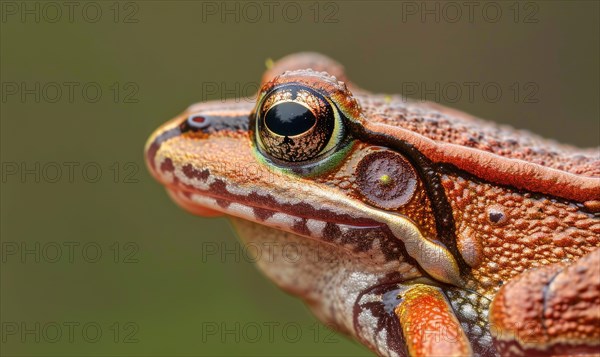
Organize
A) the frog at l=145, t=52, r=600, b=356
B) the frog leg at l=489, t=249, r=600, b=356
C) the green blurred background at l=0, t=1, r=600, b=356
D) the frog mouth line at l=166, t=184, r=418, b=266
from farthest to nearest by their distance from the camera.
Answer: the green blurred background at l=0, t=1, r=600, b=356 → the frog mouth line at l=166, t=184, r=418, b=266 → the frog at l=145, t=52, r=600, b=356 → the frog leg at l=489, t=249, r=600, b=356

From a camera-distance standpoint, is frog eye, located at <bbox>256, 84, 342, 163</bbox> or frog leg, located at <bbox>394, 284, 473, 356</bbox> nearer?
frog leg, located at <bbox>394, 284, 473, 356</bbox>

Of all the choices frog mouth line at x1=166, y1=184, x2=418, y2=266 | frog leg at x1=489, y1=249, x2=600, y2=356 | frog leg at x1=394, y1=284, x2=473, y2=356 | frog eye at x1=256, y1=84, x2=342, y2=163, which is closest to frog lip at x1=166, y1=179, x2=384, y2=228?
frog mouth line at x1=166, y1=184, x2=418, y2=266

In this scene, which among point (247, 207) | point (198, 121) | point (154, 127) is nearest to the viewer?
point (247, 207)

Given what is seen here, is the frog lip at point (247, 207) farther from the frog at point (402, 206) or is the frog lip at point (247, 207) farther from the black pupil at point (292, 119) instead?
the black pupil at point (292, 119)

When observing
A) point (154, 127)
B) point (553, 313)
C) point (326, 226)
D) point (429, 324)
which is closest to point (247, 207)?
point (326, 226)

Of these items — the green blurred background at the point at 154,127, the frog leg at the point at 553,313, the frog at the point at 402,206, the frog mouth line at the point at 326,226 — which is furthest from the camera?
the green blurred background at the point at 154,127

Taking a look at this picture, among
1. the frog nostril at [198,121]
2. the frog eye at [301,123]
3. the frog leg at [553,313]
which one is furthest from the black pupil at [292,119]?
the frog leg at [553,313]

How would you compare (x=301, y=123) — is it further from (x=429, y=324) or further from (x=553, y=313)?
(x=553, y=313)

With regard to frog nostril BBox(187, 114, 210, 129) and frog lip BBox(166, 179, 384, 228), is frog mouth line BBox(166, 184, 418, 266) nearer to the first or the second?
frog lip BBox(166, 179, 384, 228)
